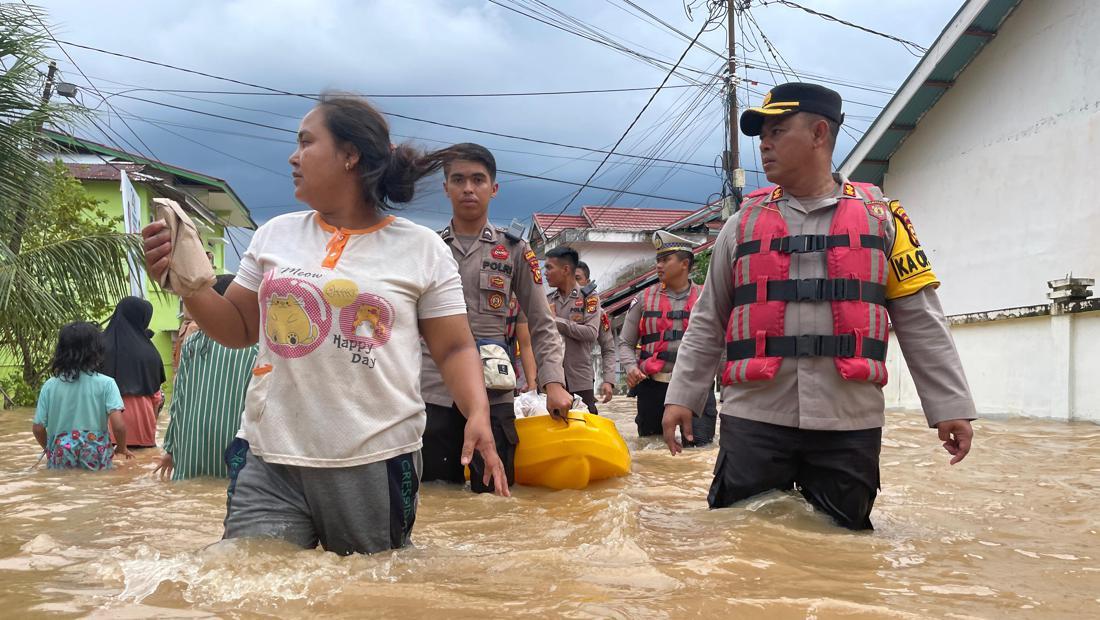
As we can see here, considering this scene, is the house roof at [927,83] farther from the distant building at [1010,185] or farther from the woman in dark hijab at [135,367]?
the woman in dark hijab at [135,367]

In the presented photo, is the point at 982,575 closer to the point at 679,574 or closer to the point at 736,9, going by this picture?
the point at 679,574

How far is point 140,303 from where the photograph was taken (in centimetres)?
829

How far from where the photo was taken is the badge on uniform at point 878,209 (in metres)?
3.74

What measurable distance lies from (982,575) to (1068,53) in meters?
10.9

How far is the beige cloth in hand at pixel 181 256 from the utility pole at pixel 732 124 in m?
19.0

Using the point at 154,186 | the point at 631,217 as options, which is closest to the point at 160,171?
the point at 154,186

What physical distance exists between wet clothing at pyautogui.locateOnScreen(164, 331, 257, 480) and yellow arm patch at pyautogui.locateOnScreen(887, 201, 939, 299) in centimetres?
352

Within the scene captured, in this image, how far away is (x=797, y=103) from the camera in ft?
12.5

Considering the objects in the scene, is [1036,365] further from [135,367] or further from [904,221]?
[135,367]

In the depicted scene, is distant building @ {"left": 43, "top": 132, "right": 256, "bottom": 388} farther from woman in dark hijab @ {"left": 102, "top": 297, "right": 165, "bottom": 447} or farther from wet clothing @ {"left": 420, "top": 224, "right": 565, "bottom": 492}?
wet clothing @ {"left": 420, "top": 224, "right": 565, "bottom": 492}

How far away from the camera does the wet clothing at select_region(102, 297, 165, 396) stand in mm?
7840

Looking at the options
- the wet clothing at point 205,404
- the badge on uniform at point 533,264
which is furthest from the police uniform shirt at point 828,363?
the wet clothing at point 205,404

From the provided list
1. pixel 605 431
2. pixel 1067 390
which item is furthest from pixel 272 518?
Answer: pixel 1067 390

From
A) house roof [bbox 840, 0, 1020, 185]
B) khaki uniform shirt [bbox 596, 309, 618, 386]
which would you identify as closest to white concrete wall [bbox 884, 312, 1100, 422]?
house roof [bbox 840, 0, 1020, 185]
